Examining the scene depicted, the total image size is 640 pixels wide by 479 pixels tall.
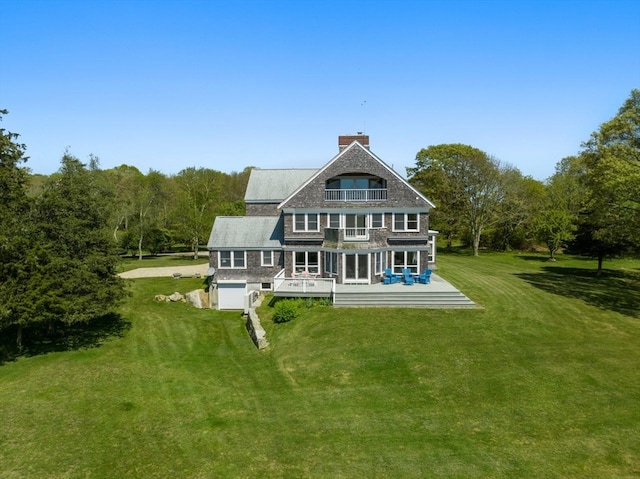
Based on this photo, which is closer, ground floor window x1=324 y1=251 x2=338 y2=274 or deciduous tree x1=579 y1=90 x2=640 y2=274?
deciduous tree x1=579 y1=90 x2=640 y2=274

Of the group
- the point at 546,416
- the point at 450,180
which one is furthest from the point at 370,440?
the point at 450,180

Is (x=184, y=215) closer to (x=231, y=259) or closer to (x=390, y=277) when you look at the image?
(x=231, y=259)

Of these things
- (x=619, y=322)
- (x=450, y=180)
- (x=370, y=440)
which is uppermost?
(x=450, y=180)

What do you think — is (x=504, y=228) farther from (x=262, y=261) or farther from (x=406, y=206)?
(x=262, y=261)

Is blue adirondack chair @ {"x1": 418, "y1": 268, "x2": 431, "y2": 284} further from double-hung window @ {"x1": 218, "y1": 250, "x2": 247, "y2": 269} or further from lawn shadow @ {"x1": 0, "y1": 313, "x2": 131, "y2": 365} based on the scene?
lawn shadow @ {"x1": 0, "y1": 313, "x2": 131, "y2": 365}

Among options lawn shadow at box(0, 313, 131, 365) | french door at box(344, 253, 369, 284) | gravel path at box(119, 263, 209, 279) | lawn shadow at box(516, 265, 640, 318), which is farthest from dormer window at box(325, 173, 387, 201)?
gravel path at box(119, 263, 209, 279)

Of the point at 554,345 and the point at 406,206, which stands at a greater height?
the point at 406,206

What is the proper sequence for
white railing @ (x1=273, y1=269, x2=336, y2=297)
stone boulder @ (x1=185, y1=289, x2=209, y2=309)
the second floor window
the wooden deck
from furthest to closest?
stone boulder @ (x1=185, y1=289, x2=209, y2=309) → the second floor window → white railing @ (x1=273, y1=269, x2=336, y2=297) → the wooden deck
